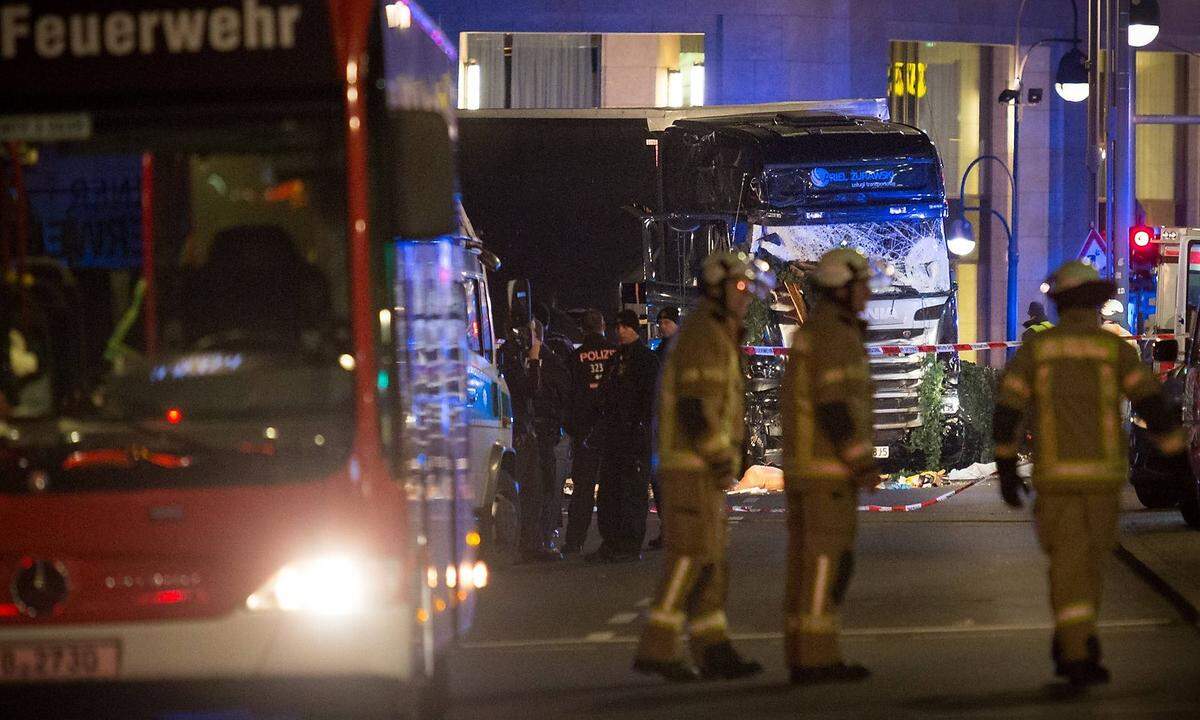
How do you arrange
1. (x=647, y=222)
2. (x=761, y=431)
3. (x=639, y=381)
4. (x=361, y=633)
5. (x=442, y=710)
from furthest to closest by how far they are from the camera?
(x=647, y=222) < (x=761, y=431) < (x=639, y=381) < (x=442, y=710) < (x=361, y=633)

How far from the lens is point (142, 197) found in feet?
21.7

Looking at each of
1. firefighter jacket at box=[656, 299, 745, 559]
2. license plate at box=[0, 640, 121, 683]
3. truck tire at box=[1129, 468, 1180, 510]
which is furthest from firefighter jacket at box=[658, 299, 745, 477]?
truck tire at box=[1129, 468, 1180, 510]

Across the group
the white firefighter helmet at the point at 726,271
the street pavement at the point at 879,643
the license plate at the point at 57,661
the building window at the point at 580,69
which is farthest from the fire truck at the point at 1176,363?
the building window at the point at 580,69

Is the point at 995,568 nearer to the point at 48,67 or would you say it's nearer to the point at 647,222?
the point at 48,67

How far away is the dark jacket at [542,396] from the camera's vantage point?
14.3m

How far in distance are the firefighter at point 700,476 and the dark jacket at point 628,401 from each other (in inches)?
195

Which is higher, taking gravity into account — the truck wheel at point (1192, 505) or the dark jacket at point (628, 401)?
the dark jacket at point (628, 401)

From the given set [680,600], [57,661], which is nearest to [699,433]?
[680,600]

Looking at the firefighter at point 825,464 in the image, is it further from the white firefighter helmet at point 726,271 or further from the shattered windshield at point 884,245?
the shattered windshield at point 884,245

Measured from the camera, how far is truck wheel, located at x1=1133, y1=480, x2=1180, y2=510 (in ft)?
55.0

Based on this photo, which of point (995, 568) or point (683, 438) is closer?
point (683, 438)

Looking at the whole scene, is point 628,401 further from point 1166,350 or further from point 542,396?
point 1166,350

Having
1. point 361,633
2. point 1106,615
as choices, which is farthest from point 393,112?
point 1106,615

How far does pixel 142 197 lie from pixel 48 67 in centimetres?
55
